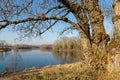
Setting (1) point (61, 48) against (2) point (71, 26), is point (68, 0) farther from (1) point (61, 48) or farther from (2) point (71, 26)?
(1) point (61, 48)

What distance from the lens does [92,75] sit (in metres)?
9.06

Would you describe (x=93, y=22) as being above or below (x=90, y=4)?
below

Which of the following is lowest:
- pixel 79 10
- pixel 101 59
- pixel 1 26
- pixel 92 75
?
pixel 92 75

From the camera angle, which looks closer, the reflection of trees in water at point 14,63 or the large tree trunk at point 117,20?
the large tree trunk at point 117,20

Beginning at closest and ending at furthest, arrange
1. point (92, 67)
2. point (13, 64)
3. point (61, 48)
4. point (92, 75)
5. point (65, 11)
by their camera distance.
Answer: point (92, 75)
point (92, 67)
point (65, 11)
point (13, 64)
point (61, 48)

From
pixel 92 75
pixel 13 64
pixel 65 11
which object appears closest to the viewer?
pixel 92 75

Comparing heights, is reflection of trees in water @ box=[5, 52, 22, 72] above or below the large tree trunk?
below

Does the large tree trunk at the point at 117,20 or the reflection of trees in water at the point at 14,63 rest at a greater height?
the large tree trunk at the point at 117,20

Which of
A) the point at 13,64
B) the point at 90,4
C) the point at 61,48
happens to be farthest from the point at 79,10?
the point at 61,48

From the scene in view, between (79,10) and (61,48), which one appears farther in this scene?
(61,48)

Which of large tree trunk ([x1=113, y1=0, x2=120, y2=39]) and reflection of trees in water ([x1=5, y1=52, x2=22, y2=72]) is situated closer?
large tree trunk ([x1=113, y1=0, x2=120, y2=39])

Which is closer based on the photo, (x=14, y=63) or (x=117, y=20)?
(x=117, y=20)

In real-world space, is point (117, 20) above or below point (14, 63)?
above

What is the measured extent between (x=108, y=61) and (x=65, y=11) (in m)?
3.37
